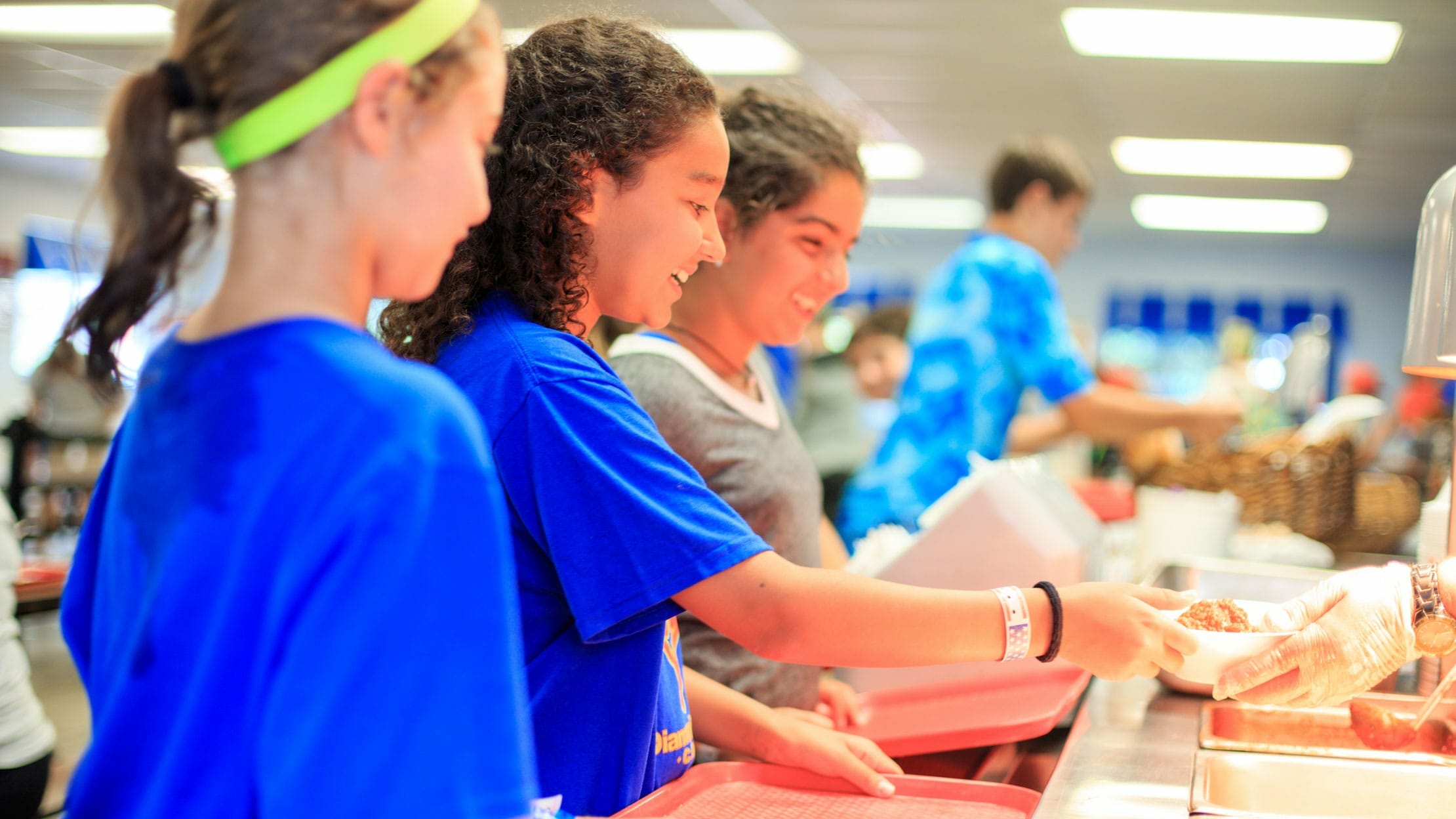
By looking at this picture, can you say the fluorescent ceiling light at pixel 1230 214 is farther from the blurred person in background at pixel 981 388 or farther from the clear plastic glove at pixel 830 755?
the clear plastic glove at pixel 830 755

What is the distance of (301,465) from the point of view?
57cm

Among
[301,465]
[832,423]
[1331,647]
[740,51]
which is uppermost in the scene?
[740,51]

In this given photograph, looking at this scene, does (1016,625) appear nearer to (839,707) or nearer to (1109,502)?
(839,707)

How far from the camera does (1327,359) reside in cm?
1127

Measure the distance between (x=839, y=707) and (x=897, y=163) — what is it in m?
7.09

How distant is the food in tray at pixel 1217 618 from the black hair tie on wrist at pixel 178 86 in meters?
0.96

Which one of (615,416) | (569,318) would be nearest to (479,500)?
(615,416)

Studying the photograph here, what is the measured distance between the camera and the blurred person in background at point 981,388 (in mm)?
2600

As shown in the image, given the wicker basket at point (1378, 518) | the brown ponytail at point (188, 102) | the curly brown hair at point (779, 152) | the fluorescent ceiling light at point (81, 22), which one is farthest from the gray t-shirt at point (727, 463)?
the fluorescent ceiling light at point (81, 22)

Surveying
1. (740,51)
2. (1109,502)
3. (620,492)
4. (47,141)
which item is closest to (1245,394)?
(1109,502)

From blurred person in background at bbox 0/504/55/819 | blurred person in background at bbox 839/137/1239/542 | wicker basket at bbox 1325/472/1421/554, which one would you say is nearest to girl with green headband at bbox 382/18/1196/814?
blurred person in background at bbox 0/504/55/819

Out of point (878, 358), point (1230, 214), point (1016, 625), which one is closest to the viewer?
point (1016, 625)

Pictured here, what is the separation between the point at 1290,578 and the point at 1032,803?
112 cm

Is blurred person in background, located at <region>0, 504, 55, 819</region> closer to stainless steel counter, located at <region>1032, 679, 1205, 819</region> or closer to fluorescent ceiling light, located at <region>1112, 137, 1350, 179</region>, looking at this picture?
stainless steel counter, located at <region>1032, 679, 1205, 819</region>
